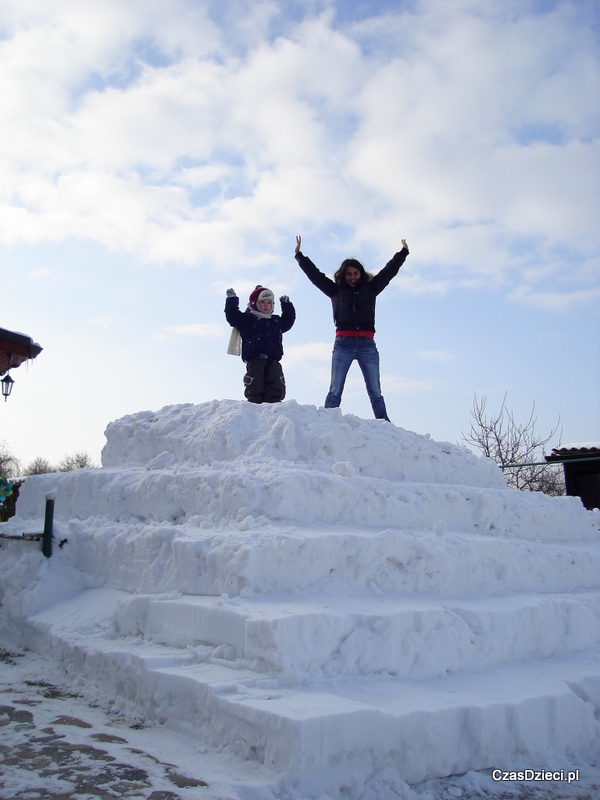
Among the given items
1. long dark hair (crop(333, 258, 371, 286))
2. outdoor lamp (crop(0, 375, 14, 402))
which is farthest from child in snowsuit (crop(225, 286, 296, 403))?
outdoor lamp (crop(0, 375, 14, 402))

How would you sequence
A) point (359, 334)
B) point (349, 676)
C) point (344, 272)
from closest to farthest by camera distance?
point (349, 676)
point (359, 334)
point (344, 272)

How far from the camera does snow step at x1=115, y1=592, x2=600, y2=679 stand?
11.2 feet

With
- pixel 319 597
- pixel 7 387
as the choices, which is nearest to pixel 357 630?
pixel 319 597

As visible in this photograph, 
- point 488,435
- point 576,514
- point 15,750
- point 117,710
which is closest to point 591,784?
point 117,710

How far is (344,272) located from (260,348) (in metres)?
1.29

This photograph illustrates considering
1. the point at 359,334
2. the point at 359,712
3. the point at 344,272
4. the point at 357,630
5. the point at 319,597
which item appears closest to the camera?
the point at 359,712

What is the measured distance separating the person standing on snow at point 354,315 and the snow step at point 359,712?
3.54m

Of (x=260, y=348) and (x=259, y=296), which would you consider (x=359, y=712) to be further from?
(x=259, y=296)

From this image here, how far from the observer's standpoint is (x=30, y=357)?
9.20 meters

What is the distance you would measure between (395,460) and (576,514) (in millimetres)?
2034

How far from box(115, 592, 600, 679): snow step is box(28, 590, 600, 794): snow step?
8 centimetres

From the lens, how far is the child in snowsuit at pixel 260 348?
709 cm

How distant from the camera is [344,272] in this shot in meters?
7.43

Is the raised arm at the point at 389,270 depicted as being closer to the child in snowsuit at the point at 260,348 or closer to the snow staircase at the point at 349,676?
the child in snowsuit at the point at 260,348
